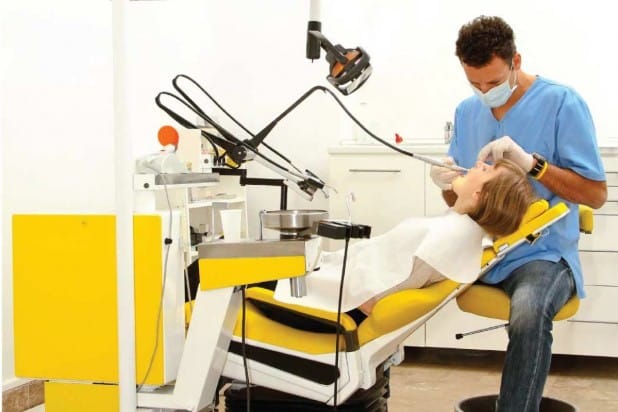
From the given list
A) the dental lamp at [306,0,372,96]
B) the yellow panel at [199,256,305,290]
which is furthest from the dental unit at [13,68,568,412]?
the dental lamp at [306,0,372,96]

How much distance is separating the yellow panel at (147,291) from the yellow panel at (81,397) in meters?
0.11

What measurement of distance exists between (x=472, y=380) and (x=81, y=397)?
1740 mm

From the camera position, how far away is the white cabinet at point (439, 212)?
3115 millimetres

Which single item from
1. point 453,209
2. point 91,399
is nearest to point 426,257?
point 453,209

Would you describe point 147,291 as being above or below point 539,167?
below

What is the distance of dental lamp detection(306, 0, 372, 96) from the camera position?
1754 millimetres

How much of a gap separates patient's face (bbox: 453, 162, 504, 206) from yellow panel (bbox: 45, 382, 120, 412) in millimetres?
1021

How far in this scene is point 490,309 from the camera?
2.06 m

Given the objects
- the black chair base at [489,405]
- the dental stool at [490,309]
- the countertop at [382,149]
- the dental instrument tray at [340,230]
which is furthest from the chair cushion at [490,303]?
the countertop at [382,149]

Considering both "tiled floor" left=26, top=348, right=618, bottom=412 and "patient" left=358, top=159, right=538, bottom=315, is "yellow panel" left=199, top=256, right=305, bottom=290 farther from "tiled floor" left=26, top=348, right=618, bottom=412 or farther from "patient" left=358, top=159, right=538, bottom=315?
"tiled floor" left=26, top=348, right=618, bottom=412

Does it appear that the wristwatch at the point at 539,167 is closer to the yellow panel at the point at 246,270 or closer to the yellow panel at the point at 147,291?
the yellow panel at the point at 246,270

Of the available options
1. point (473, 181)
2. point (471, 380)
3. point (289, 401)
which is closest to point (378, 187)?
point (471, 380)

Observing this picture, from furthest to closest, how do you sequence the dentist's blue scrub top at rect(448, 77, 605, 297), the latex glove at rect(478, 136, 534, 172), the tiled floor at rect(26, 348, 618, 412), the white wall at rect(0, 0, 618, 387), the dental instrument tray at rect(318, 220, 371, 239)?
the white wall at rect(0, 0, 618, 387)
the tiled floor at rect(26, 348, 618, 412)
the dentist's blue scrub top at rect(448, 77, 605, 297)
the latex glove at rect(478, 136, 534, 172)
the dental instrument tray at rect(318, 220, 371, 239)

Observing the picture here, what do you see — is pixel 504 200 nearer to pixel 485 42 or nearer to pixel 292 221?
pixel 485 42
